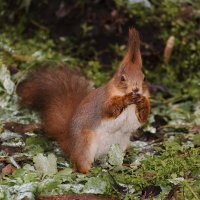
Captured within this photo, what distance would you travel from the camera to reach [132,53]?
3404mm

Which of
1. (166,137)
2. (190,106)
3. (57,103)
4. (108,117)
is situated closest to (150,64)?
(190,106)

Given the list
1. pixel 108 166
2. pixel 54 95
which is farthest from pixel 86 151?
pixel 54 95

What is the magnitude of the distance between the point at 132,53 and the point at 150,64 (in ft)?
7.00

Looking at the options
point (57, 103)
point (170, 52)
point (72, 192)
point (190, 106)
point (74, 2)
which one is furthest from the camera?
point (74, 2)

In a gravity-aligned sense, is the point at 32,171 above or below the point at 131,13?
below

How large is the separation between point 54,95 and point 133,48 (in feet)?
2.72

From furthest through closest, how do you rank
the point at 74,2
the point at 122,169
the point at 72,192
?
the point at 74,2
the point at 122,169
the point at 72,192

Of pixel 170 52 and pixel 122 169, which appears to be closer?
pixel 122 169

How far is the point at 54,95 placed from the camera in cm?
405

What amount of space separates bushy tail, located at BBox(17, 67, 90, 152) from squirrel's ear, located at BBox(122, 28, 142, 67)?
60 centimetres

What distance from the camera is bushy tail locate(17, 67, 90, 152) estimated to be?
153 inches

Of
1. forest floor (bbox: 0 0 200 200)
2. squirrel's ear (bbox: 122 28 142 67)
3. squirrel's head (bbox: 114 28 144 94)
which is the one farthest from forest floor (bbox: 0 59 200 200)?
squirrel's ear (bbox: 122 28 142 67)

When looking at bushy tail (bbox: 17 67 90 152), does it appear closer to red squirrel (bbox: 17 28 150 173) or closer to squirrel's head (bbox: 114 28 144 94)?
red squirrel (bbox: 17 28 150 173)

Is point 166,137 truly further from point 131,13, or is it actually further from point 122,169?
point 131,13
